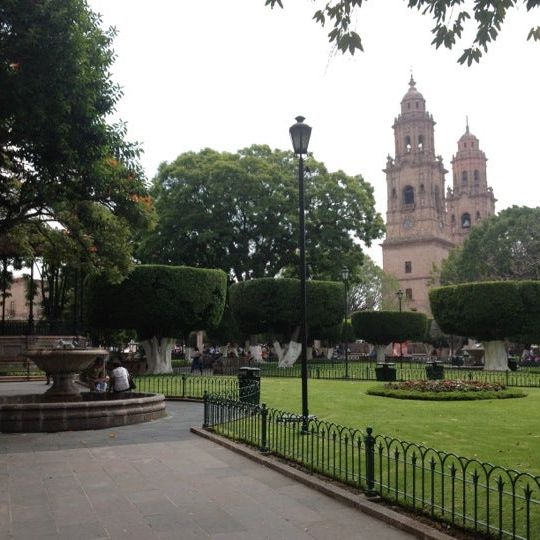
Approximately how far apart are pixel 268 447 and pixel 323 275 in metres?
35.1

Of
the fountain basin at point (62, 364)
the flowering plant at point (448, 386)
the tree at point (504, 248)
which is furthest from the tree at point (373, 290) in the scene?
the fountain basin at point (62, 364)

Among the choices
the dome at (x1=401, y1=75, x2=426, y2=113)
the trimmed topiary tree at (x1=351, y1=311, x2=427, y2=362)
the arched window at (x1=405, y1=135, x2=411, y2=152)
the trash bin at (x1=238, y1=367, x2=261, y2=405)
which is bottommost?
the trash bin at (x1=238, y1=367, x2=261, y2=405)

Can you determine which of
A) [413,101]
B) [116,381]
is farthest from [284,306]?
[413,101]

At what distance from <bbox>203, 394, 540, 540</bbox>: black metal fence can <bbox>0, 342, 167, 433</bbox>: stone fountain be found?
3.41 metres

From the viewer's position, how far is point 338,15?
7.18 meters

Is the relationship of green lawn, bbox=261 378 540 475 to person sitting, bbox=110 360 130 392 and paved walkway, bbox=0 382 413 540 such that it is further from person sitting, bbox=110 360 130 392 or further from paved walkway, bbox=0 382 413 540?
person sitting, bbox=110 360 130 392

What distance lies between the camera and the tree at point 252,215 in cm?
4125

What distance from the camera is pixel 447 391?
61.1ft

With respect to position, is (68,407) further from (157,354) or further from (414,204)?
(414,204)

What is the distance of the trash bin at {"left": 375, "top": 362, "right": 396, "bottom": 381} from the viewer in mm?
26734

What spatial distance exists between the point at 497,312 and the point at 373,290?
40.9 m

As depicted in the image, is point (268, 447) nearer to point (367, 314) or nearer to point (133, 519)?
point (133, 519)

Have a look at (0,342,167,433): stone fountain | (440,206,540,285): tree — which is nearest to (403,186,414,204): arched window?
(440,206,540,285): tree

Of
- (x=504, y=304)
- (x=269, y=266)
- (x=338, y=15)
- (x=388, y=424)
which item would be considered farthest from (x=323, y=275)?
(x=338, y=15)
